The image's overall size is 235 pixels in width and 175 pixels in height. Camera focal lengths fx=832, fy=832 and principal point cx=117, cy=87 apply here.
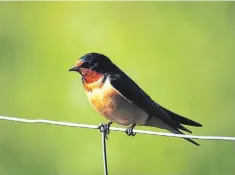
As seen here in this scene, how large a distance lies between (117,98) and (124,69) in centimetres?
221

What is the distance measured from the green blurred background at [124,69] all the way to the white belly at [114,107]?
3.92 ft

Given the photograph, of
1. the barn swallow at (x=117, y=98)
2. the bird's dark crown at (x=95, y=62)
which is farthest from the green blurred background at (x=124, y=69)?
the bird's dark crown at (x=95, y=62)

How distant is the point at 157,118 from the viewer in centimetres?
291

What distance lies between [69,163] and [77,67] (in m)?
1.51

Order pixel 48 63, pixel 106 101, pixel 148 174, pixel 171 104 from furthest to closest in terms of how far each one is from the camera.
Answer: pixel 48 63 → pixel 171 104 → pixel 148 174 → pixel 106 101

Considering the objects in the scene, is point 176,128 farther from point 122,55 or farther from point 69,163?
point 122,55

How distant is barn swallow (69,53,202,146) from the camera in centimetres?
280

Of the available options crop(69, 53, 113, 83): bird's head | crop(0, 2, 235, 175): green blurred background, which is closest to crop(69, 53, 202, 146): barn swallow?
crop(69, 53, 113, 83): bird's head

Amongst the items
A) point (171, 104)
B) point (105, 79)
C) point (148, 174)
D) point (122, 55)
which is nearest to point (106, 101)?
point (105, 79)

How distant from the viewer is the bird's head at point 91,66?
281cm

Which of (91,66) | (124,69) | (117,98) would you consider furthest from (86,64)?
(124,69)

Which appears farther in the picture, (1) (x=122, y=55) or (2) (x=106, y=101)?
(1) (x=122, y=55)

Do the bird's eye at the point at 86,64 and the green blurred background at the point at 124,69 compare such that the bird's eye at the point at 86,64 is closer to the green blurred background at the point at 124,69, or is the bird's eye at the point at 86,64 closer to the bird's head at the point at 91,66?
the bird's head at the point at 91,66

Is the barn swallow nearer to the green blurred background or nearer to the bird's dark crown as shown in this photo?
the bird's dark crown
